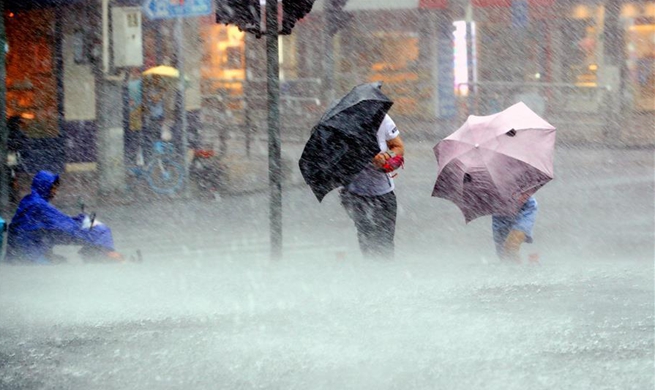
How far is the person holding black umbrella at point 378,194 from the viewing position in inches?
327

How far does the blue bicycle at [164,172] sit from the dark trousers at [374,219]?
8.74 metres

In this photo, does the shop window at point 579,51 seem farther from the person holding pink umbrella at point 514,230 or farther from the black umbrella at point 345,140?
the black umbrella at point 345,140

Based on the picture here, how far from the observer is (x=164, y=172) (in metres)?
17.2

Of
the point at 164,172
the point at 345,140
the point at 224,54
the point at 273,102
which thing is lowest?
the point at 164,172

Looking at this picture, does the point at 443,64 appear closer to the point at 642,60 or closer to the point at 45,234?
the point at 642,60

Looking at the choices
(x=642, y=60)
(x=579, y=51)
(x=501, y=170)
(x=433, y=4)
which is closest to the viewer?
(x=501, y=170)

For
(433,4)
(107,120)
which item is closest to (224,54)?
(433,4)

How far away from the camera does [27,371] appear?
5828 mm

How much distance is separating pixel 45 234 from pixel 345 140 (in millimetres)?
2226

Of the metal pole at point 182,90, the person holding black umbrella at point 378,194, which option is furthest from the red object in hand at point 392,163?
the metal pole at point 182,90

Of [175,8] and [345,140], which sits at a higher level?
[175,8]

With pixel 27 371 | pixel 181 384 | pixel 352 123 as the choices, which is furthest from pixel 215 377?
pixel 352 123

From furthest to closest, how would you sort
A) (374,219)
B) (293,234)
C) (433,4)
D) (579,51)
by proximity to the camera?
(433,4) < (579,51) < (293,234) < (374,219)

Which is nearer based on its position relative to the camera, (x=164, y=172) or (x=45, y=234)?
(x=45, y=234)
